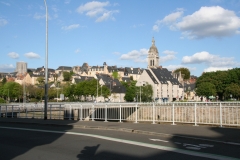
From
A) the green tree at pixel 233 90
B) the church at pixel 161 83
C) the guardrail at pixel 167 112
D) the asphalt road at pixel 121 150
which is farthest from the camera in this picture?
the church at pixel 161 83

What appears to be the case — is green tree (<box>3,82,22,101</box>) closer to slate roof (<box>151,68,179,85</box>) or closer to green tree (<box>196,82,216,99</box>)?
slate roof (<box>151,68,179,85</box>)

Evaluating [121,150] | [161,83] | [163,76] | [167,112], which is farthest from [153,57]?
[121,150]

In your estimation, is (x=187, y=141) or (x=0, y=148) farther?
(x=187, y=141)

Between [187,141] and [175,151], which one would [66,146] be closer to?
[175,151]

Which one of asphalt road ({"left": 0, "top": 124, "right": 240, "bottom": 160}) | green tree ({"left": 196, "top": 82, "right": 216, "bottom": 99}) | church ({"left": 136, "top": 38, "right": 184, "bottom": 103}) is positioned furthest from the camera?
church ({"left": 136, "top": 38, "right": 184, "bottom": 103})

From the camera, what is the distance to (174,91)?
12812 cm

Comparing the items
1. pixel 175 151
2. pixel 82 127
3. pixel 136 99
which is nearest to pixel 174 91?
pixel 136 99

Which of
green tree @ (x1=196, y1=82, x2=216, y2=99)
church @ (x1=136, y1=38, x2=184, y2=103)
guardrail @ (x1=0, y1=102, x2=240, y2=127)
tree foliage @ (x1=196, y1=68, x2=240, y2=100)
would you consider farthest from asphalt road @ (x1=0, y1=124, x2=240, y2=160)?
church @ (x1=136, y1=38, x2=184, y2=103)

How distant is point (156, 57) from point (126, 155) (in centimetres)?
13502

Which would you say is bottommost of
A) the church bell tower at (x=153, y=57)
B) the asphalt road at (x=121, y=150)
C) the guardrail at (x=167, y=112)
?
the asphalt road at (x=121, y=150)

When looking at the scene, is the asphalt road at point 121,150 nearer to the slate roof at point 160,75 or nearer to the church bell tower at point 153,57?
the slate roof at point 160,75

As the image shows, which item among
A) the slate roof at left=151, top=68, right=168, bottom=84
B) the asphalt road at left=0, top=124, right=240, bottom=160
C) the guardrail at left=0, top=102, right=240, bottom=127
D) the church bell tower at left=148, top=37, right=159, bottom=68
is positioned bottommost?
the asphalt road at left=0, top=124, right=240, bottom=160

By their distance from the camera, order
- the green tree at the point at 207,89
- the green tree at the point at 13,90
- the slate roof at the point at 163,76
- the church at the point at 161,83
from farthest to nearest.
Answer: the slate roof at the point at 163,76, the church at the point at 161,83, the green tree at the point at 13,90, the green tree at the point at 207,89

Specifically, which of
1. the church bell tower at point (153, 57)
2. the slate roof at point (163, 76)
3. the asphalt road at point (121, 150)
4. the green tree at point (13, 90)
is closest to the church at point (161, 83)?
the slate roof at point (163, 76)
